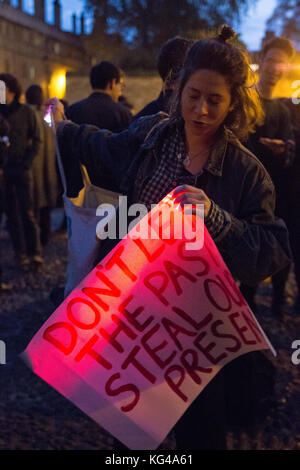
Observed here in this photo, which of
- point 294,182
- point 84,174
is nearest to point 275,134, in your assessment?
point 294,182

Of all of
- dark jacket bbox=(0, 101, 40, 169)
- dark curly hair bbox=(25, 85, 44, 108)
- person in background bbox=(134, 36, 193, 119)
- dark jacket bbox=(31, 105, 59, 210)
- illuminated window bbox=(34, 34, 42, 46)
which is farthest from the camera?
illuminated window bbox=(34, 34, 42, 46)

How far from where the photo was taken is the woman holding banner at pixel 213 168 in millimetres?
1713

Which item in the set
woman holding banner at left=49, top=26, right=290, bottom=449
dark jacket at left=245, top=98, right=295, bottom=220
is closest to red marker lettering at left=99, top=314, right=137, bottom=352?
woman holding banner at left=49, top=26, right=290, bottom=449

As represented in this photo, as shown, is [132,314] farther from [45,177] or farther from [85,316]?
[45,177]

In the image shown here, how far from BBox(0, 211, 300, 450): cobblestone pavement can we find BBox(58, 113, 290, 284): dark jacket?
1339 millimetres

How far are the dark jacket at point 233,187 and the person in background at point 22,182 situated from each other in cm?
392

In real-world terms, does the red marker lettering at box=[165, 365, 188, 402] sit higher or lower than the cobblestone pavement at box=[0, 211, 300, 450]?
higher

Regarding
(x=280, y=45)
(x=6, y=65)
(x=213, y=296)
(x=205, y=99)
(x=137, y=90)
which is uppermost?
(x=280, y=45)

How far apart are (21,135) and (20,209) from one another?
786 millimetres

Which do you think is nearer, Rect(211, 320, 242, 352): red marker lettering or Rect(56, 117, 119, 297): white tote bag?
Rect(211, 320, 242, 352): red marker lettering

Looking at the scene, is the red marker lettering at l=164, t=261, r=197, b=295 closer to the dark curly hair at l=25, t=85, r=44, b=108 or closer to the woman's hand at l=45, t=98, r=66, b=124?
the woman's hand at l=45, t=98, r=66, b=124

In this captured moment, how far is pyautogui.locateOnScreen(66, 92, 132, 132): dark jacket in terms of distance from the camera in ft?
13.2

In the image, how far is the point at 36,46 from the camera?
30984mm

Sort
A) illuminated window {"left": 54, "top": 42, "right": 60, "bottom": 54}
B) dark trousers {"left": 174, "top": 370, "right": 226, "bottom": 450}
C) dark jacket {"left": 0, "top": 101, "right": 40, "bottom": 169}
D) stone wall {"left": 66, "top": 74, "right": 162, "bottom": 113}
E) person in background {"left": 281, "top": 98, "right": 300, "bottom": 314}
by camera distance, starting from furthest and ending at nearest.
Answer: illuminated window {"left": 54, "top": 42, "right": 60, "bottom": 54} < stone wall {"left": 66, "top": 74, "right": 162, "bottom": 113} < dark jacket {"left": 0, "top": 101, "right": 40, "bottom": 169} < person in background {"left": 281, "top": 98, "right": 300, "bottom": 314} < dark trousers {"left": 174, "top": 370, "right": 226, "bottom": 450}
